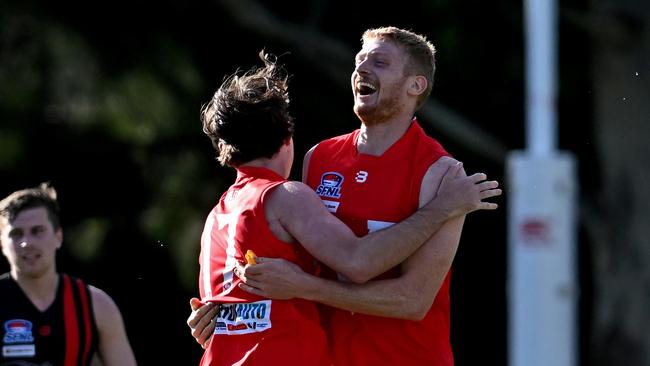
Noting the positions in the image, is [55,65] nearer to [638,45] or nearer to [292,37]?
[292,37]

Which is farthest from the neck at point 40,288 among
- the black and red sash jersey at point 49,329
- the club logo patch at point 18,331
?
the club logo patch at point 18,331

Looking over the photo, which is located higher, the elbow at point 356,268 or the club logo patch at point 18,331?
the elbow at point 356,268

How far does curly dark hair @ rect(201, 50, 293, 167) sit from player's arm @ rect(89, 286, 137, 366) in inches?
71.6

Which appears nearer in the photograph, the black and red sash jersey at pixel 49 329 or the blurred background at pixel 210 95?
the black and red sash jersey at pixel 49 329

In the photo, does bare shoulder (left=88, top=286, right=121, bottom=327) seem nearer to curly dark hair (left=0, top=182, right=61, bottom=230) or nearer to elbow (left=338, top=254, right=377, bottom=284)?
curly dark hair (left=0, top=182, right=61, bottom=230)

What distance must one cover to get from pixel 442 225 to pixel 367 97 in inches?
26.2

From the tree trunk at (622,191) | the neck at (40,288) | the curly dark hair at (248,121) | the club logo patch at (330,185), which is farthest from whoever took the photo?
the tree trunk at (622,191)

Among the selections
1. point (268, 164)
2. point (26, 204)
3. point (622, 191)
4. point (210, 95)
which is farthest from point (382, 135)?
point (622, 191)

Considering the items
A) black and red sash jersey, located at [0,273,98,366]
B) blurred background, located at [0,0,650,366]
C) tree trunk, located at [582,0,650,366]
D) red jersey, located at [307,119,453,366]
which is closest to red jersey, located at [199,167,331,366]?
red jersey, located at [307,119,453,366]

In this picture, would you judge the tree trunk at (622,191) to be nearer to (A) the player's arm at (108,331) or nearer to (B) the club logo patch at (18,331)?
(A) the player's arm at (108,331)

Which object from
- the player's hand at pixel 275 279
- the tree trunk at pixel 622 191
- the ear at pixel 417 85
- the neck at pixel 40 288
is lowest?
the player's hand at pixel 275 279

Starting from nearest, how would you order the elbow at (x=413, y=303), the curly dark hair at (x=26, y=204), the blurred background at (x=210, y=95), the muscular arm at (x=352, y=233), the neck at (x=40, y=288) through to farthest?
the muscular arm at (x=352, y=233), the elbow at (x=413, y=303), the neck at (x=40, y=288), the curly dark hair at (x=26, y=204), the blurred background at (x=210, y=95)

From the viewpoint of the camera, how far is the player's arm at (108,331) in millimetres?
6582

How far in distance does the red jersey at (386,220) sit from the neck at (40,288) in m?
1.98
